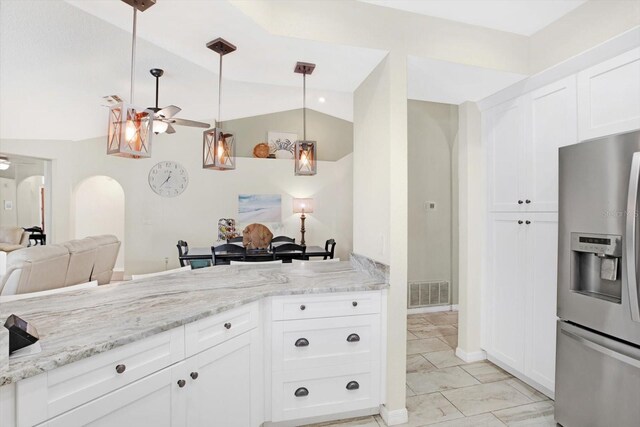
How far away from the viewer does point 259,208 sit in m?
6.73

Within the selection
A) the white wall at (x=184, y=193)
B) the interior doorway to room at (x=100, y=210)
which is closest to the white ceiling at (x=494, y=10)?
the white wall at (x=184, y=193)

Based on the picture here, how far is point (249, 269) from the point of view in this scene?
2629mm

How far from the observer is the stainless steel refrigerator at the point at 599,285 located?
5.06 feet

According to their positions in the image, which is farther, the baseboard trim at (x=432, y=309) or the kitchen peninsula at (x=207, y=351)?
the baseboard trim at (x=432, y=309)

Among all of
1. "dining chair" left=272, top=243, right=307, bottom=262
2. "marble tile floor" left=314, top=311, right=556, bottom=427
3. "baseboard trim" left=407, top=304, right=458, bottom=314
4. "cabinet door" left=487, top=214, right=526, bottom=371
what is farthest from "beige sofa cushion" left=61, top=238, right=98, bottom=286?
"cabinet door" left=487, top=214, right=526, bottom=371

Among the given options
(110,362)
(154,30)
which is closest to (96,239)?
(154,30)

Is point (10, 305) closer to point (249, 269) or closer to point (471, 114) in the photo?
point (249, 269)

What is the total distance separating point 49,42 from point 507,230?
14.4 feet

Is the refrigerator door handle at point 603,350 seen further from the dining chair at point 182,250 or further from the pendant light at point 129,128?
the dining chair at point 182,250

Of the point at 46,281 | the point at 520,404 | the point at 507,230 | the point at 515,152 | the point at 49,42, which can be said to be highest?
the point at 49,42

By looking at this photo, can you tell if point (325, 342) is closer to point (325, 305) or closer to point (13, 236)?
point (325, 305)

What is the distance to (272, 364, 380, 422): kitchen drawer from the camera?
1.96m

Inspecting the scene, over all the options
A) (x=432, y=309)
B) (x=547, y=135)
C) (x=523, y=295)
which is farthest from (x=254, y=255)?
(x=547, y=135)

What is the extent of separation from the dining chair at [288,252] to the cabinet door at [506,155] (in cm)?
297
